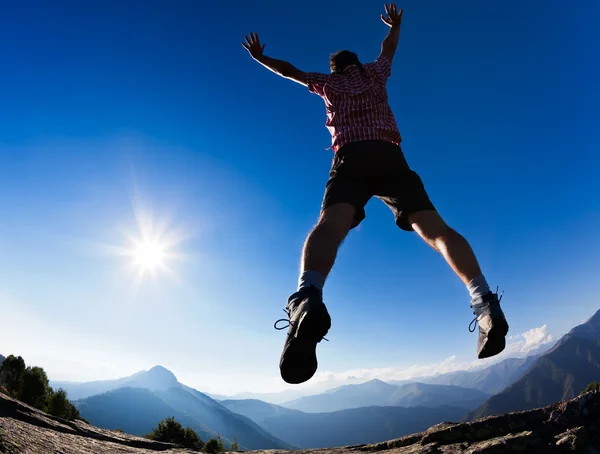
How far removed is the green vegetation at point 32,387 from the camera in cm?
4047

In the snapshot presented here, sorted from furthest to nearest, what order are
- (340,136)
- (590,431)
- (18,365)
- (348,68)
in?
(18,365)
(348,68)
(340,136)
(590,431)

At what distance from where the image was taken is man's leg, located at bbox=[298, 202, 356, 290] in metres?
2.85

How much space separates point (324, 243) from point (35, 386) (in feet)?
186

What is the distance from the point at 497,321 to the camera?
2.80 metres

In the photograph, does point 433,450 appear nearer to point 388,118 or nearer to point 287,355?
point 287,355

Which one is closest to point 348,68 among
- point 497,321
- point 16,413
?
point 497,321

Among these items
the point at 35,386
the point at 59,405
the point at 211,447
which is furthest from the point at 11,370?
the point at 211,447

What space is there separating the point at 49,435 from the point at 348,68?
17.2ft

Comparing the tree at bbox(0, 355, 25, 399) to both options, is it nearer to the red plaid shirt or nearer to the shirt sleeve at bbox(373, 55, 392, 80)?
the red plaid shirt

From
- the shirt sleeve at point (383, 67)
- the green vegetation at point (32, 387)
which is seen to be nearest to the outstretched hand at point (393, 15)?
the shirt sleeve at point (383, 67)

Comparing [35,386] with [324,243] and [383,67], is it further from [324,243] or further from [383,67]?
[383,67]

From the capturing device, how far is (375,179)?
11.9 feet

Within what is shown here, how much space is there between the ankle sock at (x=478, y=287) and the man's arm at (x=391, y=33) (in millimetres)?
3649

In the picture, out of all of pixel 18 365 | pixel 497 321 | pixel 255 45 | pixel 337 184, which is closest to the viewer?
pixel 497 321
